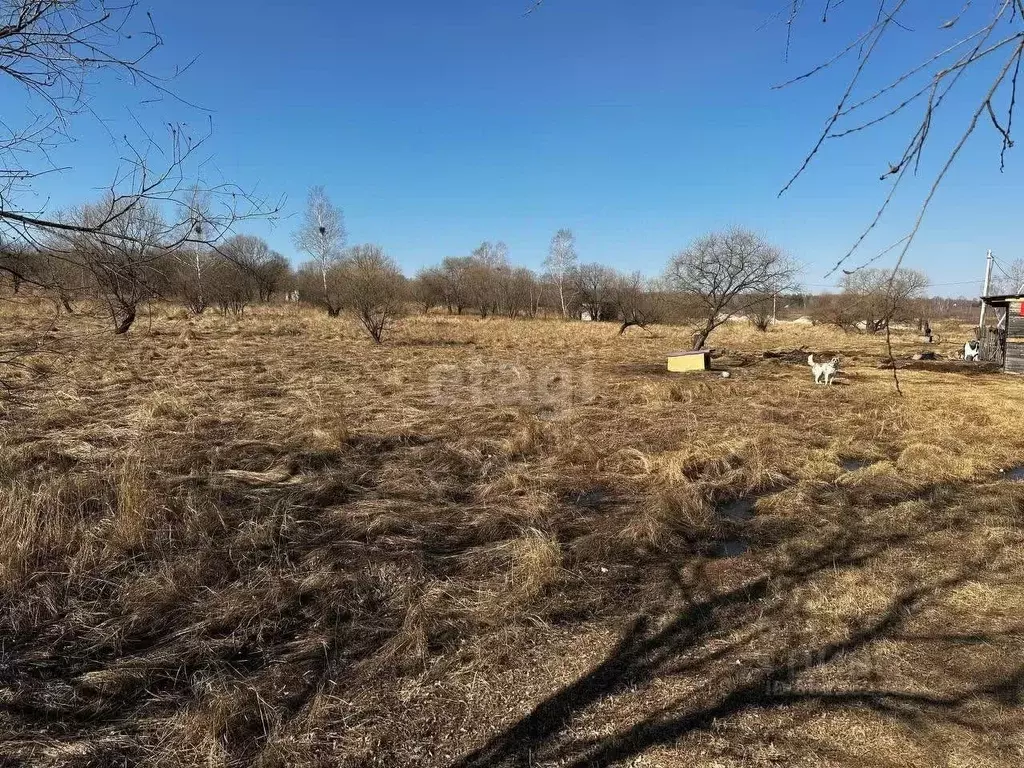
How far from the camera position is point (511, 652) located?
8.64 ft

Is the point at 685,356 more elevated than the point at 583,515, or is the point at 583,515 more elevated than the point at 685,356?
the point at 685,356

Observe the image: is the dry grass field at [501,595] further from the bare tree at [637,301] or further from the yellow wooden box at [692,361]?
the bare tree at [637,301]

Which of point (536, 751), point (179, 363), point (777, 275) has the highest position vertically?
point (777, 275)

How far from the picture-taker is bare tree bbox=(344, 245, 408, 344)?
19.8 m

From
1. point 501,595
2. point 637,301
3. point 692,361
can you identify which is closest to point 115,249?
point 501,595

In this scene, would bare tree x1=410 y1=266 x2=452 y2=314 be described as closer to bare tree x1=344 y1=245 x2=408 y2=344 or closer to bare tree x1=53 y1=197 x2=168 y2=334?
bare tree x1=344 y1=245 x2=408 y2=344

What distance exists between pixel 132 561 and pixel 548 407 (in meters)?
6.57

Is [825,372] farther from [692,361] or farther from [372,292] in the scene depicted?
[372,292]

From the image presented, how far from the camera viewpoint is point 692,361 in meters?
13.8

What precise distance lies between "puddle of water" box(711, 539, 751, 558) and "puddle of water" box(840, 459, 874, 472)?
2766 millimetres

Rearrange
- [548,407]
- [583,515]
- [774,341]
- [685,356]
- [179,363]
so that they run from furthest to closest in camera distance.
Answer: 1. [774,341]
2. [685,356]
3. [179,363]
4. [548,407]
5. [583,515]

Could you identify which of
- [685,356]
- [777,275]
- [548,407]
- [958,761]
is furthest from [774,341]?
[958,761]

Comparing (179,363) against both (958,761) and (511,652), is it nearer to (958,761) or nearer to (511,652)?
(511,652)

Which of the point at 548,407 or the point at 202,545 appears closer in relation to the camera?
A: the point at 202,545
